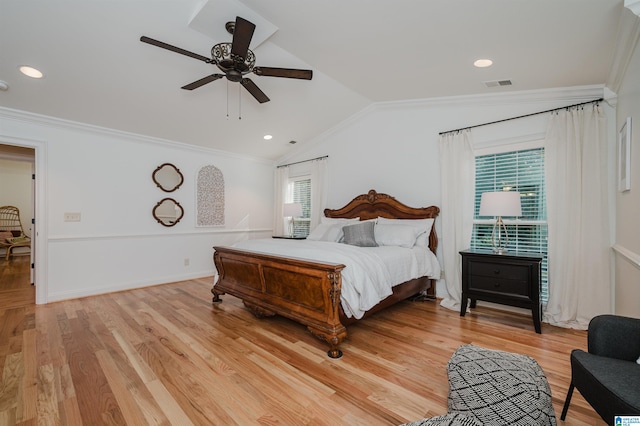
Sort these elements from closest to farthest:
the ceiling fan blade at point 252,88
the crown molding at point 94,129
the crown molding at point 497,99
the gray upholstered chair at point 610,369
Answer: the gray upholstered chair at point 610,369, the ceiling fan blade at point 252,88, the crown molding at point 497,99, the crown molding at point 94,129

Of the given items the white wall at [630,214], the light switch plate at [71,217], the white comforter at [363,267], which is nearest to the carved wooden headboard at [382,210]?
the white comforter at [363,267]

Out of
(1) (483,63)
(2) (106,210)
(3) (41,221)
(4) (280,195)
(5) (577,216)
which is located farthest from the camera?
(4) (280,195)

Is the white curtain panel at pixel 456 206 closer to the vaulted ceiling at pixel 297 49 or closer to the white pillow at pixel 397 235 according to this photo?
the white pillow at pixel 397 235

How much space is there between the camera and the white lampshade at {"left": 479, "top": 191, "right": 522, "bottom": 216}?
3020 millimetres

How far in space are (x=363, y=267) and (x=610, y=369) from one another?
1.66 m

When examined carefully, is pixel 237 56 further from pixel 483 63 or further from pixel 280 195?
pixel 280 195

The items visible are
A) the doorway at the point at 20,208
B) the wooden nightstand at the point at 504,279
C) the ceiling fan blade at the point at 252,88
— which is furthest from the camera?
the doorway at the point at 20,208

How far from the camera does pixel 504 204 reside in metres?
3.04

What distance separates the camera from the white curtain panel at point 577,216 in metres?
2.83

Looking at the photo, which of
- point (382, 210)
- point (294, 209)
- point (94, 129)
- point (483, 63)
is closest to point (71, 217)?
point (94, 129)

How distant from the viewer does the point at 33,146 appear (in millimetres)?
3805

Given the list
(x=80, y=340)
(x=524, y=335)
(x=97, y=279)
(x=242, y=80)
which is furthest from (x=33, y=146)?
(x=524, y=335)

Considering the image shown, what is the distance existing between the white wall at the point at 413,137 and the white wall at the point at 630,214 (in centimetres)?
73

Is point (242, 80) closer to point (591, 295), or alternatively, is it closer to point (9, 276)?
point (591, 295)
